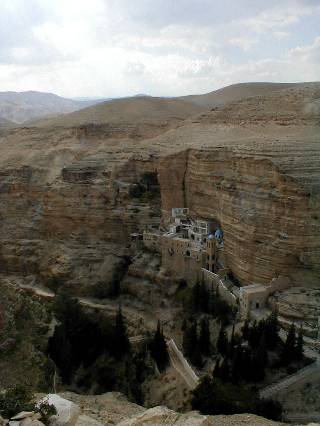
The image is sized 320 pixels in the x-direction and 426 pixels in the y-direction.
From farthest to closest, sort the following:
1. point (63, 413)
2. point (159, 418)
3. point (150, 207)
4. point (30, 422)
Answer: point (150, 207) → point (159, 418) → point (63, 413) → point (30, 422)

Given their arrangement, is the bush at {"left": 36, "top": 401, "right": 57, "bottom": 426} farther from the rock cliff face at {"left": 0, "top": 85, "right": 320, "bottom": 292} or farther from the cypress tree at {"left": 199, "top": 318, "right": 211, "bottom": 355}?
the rock cliff face at {"left": 0, "top": 85, "right": 320, "bottom": 292}

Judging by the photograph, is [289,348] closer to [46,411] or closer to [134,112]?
[46,411]

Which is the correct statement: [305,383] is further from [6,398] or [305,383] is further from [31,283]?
[31,283]

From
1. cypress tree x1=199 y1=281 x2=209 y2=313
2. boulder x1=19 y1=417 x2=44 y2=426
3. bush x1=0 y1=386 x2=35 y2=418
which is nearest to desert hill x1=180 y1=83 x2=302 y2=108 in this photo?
cypress tree x1=199 y1=281 x2=209 y2=313

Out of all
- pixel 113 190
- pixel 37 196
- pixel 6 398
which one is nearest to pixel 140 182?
pixel 113 190

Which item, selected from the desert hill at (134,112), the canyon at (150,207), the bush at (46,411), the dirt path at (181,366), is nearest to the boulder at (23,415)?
the bush at (46,411)

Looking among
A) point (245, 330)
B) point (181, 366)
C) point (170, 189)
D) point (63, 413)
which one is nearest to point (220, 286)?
point (245, 330)

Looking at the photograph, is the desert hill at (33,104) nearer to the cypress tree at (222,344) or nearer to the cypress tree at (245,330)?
the cypress tree at (222,344)
